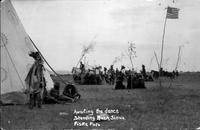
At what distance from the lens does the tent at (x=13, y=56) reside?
14906 millimetres

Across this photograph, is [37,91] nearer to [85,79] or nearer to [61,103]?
[61,103]

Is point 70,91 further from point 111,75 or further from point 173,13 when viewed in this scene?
point 111,75

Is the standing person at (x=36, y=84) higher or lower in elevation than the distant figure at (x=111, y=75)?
higher

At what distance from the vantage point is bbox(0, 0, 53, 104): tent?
14.9 meters

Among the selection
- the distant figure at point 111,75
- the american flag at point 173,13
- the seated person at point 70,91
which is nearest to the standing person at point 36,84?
the seated person at point 70,91

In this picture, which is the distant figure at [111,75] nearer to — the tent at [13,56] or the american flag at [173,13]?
the american flag at [173,13]

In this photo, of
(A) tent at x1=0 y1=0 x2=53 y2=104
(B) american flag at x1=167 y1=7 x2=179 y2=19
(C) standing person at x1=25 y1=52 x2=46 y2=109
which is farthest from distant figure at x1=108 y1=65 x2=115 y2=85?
(C) standing person at x1=25 y1=52 x2=46 y2=109

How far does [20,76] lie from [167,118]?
6676 mm

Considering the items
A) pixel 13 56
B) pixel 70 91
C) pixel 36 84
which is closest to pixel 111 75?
pixel 70 91

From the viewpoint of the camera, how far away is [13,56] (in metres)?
15.7

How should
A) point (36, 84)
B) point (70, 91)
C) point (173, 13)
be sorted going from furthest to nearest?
point (173, 13), point (70, 91), point (36, 84)

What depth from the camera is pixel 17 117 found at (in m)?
10.8

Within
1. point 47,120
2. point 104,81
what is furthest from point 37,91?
point 104,81

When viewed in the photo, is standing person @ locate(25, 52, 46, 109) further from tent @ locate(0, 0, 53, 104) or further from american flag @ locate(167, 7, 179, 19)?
american flag @ locate(167, 7, 179, 19)
